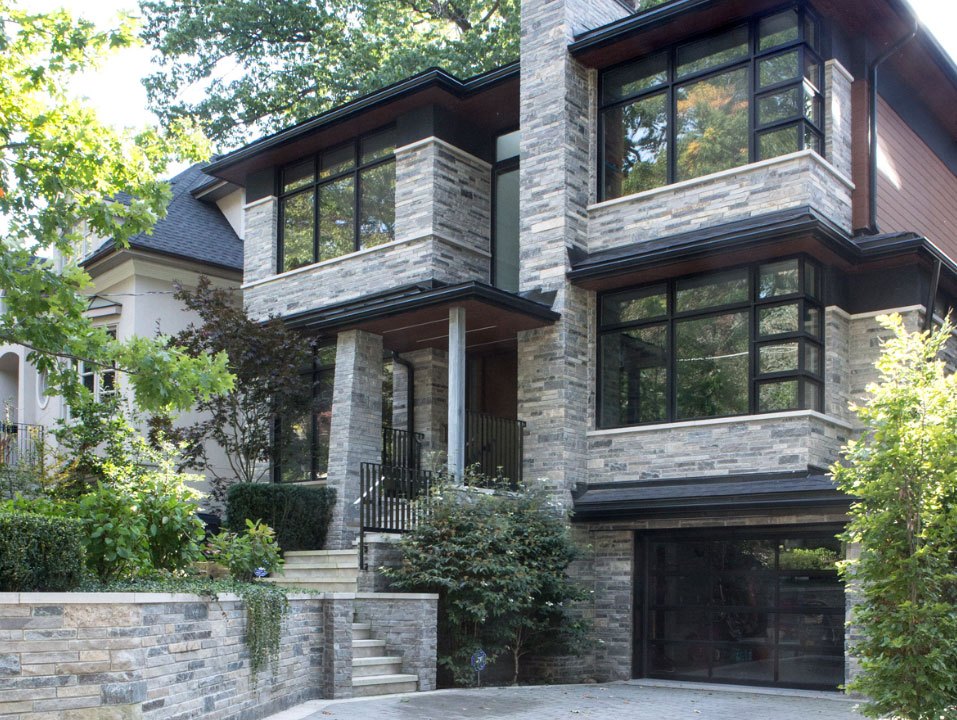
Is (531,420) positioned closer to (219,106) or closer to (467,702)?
(467,702)

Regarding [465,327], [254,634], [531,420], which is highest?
[465,327]

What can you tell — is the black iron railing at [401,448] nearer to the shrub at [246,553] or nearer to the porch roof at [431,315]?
the porch roof at [431,315]

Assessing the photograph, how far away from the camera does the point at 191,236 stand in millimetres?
21250

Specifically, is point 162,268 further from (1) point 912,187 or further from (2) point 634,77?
(1) point 912,187

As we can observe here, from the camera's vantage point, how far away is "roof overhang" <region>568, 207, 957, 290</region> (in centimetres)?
1344

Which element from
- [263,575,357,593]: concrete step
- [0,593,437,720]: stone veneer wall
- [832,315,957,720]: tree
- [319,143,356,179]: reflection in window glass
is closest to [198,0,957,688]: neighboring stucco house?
[319,143,356,179]: reflection in window glass

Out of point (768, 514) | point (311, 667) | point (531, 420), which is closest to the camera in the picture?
point (311, 667)

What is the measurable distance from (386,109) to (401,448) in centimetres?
526

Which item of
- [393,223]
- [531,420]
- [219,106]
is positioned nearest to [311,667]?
[531,420]

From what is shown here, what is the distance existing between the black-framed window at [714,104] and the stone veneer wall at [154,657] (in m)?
7.66

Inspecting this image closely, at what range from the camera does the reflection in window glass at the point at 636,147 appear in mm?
15344

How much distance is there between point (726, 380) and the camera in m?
14.2

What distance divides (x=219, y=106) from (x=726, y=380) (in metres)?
21.1

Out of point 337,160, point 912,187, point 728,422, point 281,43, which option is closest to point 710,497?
point 728,422
